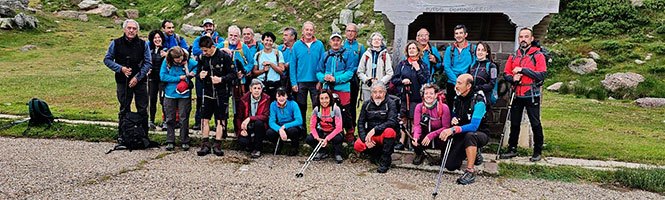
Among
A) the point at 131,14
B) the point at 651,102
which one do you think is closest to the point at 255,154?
the point at 651,102

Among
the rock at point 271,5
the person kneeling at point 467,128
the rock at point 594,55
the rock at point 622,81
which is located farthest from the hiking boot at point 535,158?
the rock at point 271,5

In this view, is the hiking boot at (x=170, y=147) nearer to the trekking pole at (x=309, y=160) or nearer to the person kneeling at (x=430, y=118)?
the trekking pole at (x=309, y=160)

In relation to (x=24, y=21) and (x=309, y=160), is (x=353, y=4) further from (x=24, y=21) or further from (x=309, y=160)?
(x=309, y=160)

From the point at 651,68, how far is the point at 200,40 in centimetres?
1701

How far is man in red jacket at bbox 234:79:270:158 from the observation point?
298 inches

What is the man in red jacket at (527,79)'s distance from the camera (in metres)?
7.12

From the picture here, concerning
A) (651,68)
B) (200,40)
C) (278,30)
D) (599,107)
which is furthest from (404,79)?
(278,30)

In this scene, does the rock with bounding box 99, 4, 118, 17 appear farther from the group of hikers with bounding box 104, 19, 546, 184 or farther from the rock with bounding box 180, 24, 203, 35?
the group of hikers with bounding box 104, 19, 546, 184

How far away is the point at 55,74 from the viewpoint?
19.0m

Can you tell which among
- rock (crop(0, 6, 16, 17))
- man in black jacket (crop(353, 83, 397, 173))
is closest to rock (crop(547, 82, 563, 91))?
man in black jacket (crop(353, 83, 397, 173))

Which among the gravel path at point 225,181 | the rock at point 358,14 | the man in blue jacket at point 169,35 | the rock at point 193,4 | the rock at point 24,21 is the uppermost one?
the rock at point 193,4

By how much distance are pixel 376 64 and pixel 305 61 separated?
45.2 inches

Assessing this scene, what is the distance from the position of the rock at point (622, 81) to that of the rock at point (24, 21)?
91.7ft

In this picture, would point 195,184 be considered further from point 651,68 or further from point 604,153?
point 651,68
